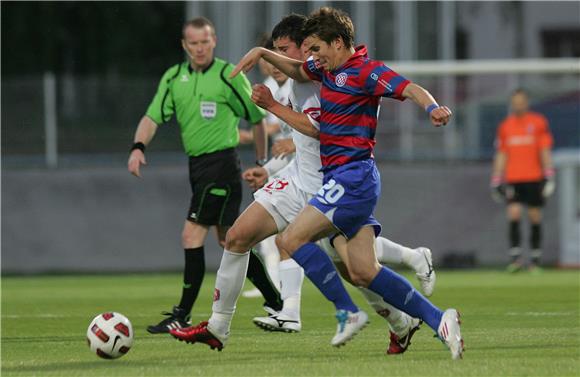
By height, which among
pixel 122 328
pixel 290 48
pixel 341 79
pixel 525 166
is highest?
pixel 290 48

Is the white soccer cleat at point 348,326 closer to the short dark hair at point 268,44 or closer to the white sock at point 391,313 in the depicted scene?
the white sock at point 391,313

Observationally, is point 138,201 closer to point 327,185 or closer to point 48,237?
point 48,237

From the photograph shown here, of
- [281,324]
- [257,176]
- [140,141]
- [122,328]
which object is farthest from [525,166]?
[122,328]

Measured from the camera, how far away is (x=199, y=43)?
10117mm

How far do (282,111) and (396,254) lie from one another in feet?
6.60

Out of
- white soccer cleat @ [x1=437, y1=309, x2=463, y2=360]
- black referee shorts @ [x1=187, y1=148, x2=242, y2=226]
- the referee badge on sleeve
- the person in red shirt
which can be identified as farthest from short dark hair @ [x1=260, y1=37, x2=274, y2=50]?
the person in red shirt

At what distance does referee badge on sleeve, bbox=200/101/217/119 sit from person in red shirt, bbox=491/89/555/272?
853 cm

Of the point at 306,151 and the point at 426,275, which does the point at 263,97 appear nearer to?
the point at 306,151

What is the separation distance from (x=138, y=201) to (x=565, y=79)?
6250 millimetres

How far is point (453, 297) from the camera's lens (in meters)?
13.0

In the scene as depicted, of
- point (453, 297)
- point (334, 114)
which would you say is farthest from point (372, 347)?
point (453, 297)

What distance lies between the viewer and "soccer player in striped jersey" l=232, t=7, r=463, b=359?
7570mm

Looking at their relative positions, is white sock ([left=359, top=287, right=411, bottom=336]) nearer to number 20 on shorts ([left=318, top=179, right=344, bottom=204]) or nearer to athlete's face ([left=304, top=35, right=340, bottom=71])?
number 20 on shorts ([left=318, top=179, right=344, bottom=204])

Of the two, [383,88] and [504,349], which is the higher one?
[383,88]
